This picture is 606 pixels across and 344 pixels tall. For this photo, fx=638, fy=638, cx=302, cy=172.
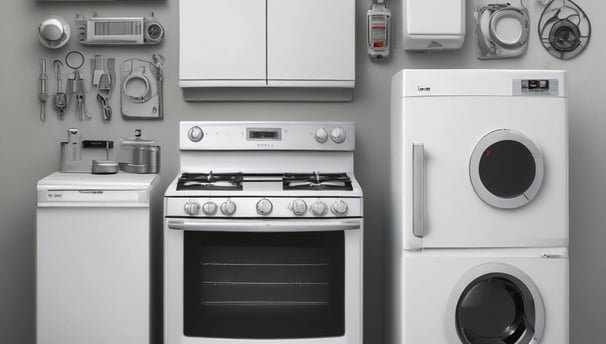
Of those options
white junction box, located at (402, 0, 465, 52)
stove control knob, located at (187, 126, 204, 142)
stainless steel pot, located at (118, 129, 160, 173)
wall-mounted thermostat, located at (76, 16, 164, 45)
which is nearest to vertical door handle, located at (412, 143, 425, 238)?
white junction box, located at (402, 0, 465, 52)

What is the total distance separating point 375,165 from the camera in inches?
123

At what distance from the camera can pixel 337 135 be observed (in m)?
2.96

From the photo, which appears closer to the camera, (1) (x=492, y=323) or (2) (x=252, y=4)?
(1) (x=492, y=323)

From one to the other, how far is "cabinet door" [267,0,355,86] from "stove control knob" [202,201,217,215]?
722 mm

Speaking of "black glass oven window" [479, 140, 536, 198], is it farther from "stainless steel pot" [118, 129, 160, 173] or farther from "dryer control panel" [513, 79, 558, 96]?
"stainless steel pot" [118, 129, 160, 173]

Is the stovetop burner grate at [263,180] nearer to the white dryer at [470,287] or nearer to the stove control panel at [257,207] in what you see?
the stove control panel at [257,207]

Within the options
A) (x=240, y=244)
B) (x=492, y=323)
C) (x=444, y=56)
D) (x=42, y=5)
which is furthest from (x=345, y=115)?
(x=42, y=5)

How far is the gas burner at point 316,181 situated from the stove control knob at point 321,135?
0.53ft

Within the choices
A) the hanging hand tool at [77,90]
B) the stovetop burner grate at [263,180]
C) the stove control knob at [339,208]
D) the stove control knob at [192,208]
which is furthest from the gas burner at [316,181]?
the hanging hand tool at [77,90]

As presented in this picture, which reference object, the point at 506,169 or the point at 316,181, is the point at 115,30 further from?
the point at 506,169

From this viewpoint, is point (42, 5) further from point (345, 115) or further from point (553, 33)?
point (553, 33)

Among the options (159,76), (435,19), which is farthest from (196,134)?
(435,19)

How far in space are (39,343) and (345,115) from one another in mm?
1688

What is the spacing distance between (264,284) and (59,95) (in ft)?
4.54
